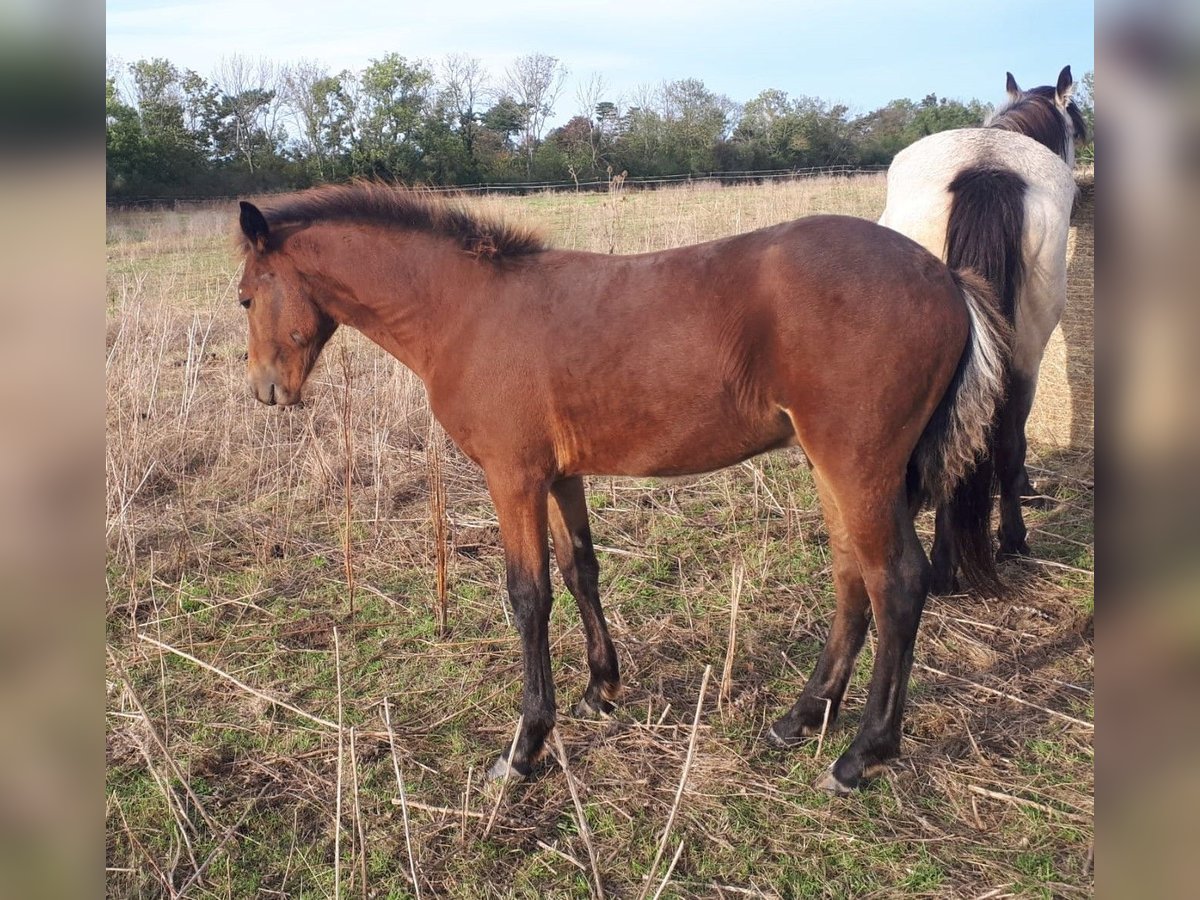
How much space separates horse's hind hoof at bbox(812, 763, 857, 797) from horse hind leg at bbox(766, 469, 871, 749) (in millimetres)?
244

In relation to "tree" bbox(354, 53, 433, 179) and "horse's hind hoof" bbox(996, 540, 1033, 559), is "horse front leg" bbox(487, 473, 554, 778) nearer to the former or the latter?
"horse's hind hoof" bbox(996, 540, 1033, 559)

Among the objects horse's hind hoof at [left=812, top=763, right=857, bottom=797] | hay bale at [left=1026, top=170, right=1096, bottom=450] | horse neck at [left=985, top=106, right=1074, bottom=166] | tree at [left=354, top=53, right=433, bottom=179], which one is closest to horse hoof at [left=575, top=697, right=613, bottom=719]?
horse's hind hoof at [left=812, top=763, right=857, bottom=797]

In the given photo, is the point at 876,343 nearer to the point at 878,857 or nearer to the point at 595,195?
the point at 878,857

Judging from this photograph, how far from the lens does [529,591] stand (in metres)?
3.23

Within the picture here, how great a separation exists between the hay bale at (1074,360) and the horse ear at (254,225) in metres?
5.02

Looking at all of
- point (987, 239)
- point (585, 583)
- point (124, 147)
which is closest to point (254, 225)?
point (585, 583)

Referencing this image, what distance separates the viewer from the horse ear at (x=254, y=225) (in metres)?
3.18

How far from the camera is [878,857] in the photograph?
267cm

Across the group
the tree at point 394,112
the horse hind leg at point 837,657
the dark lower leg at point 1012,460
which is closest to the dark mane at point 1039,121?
the dark lower leg at point 1012,460

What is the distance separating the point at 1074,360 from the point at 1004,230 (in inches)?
89.0

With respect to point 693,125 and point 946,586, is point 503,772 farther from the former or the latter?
point 693,125
